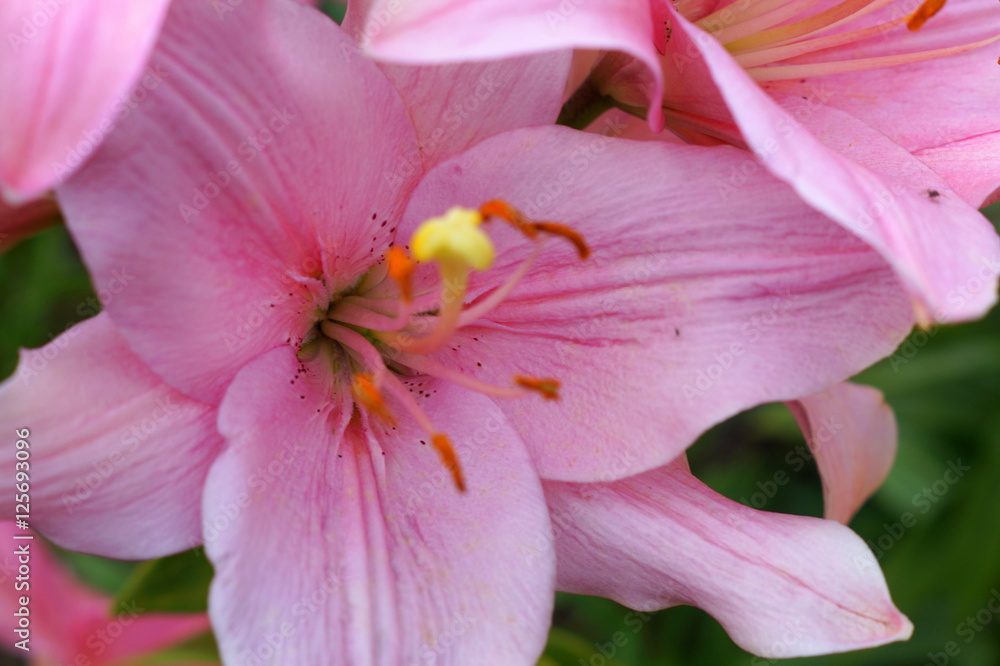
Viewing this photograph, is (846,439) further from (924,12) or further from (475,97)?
(475,97)

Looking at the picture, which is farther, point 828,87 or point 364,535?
point 828,87

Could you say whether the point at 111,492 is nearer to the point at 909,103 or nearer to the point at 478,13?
the point at 478,13

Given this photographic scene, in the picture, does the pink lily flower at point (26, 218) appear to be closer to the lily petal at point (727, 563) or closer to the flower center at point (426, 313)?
the flower center at point (426, 313)

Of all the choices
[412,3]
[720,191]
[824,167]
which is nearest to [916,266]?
[824,167]

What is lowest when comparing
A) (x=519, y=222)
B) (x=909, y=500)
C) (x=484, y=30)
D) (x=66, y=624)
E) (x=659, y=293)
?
(x=909, y=500)

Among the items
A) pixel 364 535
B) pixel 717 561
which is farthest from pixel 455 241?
pixel 717 561

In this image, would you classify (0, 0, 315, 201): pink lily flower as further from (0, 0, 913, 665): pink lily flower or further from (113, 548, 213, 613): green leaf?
(113, 548, 213, 613): green leaf
